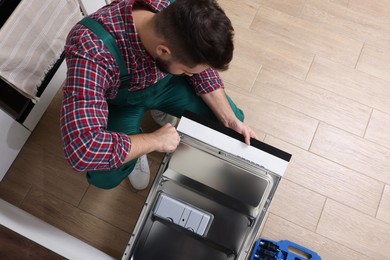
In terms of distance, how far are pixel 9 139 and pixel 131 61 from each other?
0.60 meters

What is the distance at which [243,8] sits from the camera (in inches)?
55.4

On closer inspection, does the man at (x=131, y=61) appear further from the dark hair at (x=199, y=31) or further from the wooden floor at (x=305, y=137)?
the wooden floor at (x=305, y=137)

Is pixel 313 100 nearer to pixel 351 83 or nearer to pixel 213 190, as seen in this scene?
pixel 351 83

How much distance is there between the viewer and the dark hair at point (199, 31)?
0.61m

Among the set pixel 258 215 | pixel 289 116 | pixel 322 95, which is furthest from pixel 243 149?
pixel 322 95

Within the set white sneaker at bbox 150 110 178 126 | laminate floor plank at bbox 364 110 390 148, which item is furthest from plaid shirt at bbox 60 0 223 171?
laminate floor plank at bbox 364 110 390 148

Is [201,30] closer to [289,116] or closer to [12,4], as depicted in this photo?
[12,4]

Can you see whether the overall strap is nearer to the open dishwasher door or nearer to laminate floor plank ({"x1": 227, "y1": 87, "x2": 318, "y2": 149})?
the open dishwasher door

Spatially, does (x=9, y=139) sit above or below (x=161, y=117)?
below

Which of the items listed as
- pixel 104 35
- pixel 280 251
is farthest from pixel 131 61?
pixel 280 251

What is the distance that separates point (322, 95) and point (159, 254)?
83 centimetres

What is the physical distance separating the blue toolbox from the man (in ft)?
1.38

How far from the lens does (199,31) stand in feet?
1.98

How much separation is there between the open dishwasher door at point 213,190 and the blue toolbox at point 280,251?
0.89 feet
